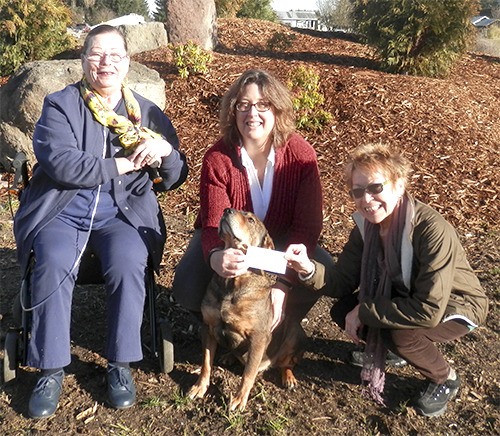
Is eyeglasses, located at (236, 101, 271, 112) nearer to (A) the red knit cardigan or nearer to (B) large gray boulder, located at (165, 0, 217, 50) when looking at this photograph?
(A) the red knit cardigan

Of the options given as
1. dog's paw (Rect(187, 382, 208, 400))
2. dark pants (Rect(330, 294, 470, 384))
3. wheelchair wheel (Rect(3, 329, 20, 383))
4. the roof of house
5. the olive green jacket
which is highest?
the olive green jacket

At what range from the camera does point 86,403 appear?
3.21m

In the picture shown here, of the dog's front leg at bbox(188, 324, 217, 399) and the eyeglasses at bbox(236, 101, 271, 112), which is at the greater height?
the eyeglasses at bbox(236, 101, 271, 112)

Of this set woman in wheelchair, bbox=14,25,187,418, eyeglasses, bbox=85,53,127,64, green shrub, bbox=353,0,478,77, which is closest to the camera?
woman in wheelchair, bbox=14,25,187,418

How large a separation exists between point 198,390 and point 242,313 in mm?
553

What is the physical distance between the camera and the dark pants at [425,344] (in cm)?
302

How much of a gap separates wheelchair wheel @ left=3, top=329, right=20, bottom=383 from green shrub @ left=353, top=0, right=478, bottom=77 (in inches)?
273

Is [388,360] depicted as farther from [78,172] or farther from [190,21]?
[190,21]

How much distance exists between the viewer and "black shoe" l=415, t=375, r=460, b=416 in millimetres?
3131

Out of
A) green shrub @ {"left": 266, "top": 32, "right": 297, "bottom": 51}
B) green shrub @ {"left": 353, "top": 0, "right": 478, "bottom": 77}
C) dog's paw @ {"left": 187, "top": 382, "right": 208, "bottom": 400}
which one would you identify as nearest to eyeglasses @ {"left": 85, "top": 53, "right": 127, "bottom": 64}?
dog's paw @ {"left": 187, "top": 382, "right": 208, "bottom": 400}

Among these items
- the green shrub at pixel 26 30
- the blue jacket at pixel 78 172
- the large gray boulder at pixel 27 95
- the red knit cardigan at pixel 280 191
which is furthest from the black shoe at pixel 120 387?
the green shrub at pixel 26 30

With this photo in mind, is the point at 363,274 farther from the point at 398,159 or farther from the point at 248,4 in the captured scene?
the point at 248,4

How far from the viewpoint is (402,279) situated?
306 cm

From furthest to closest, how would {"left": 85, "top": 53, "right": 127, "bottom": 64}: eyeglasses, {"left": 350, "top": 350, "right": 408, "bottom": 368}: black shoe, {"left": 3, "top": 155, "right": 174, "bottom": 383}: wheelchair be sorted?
{"left": 350, "top": 350, "right": 408, "bottom": 368}: black shoe, {"left": 85, "top": 53, "right": 127, "bottom": 64}: eyeglasses, {"left": 3, "top": 155, "right": 174, "bottom": 383}: wheelchair
